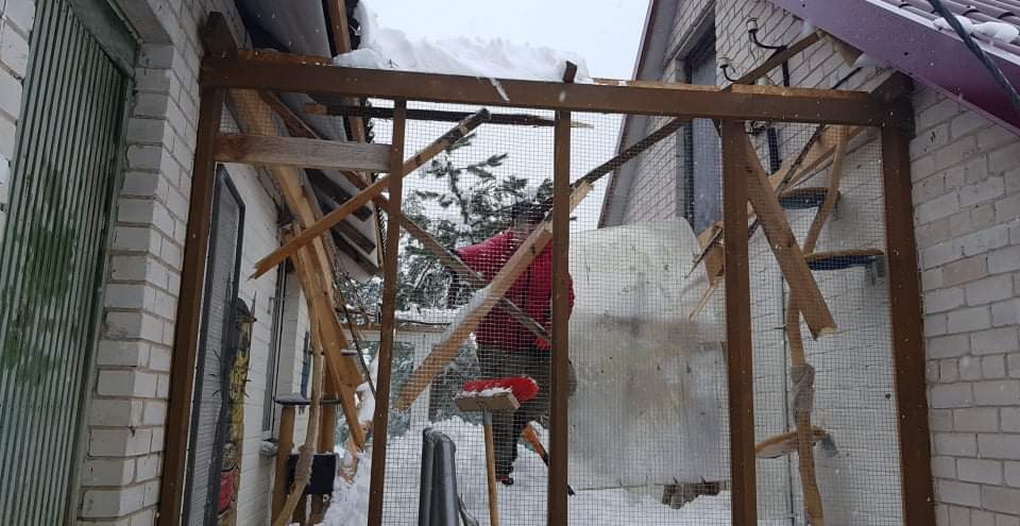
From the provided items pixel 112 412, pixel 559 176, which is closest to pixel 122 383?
pixel 112 412

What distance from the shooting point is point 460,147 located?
3.45m

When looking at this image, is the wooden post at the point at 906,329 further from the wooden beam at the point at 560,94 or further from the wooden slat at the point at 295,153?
the wooden slat at the point at 295,153

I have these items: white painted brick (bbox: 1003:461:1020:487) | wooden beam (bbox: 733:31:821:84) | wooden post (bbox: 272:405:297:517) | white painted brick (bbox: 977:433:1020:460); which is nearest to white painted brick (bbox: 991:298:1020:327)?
white painted brick (bbox: 977:433:1020:460)

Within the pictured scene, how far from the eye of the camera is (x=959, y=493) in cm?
317

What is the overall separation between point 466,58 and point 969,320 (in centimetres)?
246

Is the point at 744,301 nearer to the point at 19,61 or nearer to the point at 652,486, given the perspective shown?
the point at 652,486

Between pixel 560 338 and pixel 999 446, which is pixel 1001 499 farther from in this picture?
pixel 560 338

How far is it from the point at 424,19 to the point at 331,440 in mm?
69121

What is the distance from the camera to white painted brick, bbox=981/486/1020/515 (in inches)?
114

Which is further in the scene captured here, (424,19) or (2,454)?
(424,19)

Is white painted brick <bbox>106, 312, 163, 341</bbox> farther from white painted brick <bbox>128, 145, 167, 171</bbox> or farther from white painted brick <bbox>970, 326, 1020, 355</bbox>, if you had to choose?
white painted brick <bbox>970, 326, 1020, 355</bbox>

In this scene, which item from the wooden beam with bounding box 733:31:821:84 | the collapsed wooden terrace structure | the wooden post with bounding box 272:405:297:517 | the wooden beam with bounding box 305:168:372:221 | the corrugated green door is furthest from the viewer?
the wooden beam with bounding box 305:168:372:221

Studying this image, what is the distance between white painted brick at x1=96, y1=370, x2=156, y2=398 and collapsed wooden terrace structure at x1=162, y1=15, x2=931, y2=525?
32cm

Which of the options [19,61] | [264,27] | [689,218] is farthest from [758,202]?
[19,61]
